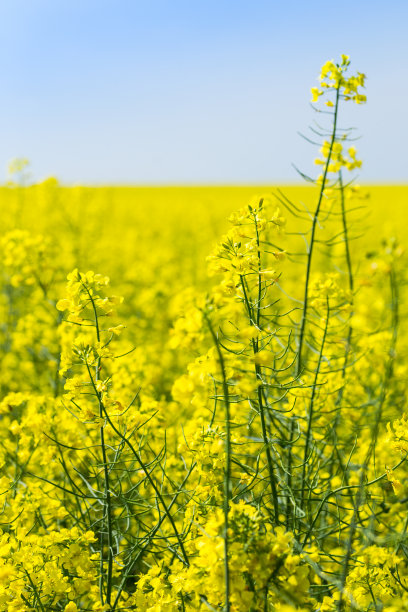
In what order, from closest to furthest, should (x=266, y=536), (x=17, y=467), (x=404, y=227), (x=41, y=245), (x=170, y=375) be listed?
1. (x=266, y=536)
2. (x=17, y=467)
3. (x=41, y=245)
4. (x=170, y=375)
5. (x=404, y=227)

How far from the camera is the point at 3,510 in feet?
6.82

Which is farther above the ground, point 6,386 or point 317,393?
point 317,393

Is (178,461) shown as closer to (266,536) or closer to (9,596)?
(9,596)

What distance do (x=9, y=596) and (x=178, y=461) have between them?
88 cm

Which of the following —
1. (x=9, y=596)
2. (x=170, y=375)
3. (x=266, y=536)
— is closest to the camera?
(x=266, y=536)

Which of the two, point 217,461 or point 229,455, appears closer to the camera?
point 229,455

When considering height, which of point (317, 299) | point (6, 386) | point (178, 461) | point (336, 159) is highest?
point (336, 159)

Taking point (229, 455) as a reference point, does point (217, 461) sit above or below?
below

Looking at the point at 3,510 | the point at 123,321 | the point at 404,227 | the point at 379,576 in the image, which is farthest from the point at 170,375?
the point at 404,227

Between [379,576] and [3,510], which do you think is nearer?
[379,576]

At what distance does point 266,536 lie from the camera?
1342mm

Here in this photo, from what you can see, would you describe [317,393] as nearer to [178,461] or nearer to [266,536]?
[178,461]

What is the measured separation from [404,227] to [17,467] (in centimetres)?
1067

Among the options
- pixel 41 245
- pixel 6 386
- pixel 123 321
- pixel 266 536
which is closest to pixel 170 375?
pixel 123 321
